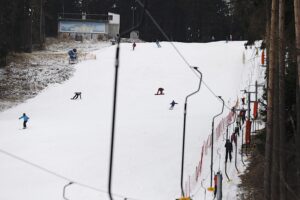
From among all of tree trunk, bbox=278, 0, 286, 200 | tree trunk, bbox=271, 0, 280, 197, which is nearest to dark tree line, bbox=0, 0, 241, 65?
tree trunk, bbox=271, 0, 280, 197

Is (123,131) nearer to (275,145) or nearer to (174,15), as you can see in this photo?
(275,145)

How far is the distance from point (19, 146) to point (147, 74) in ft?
73.7

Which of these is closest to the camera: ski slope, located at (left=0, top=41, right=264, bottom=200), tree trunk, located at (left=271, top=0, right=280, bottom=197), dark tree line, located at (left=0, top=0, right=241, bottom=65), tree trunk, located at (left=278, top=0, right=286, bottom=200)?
tree trunk, located at (left=278, top=0, right=286, bottom=200)

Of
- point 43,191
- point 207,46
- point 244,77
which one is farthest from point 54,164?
point 207,46

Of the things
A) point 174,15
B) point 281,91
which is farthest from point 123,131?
point 174,15

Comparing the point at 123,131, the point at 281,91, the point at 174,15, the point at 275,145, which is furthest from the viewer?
the point at 174,15

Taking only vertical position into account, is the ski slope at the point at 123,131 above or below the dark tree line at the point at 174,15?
below

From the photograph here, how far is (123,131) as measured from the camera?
2484 cm

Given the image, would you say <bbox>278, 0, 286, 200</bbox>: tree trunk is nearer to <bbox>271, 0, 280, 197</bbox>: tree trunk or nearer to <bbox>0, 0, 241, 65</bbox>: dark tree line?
<bbox>271, 0, 280, 197</bbox>: tree trunk

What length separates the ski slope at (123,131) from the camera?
1686 cm

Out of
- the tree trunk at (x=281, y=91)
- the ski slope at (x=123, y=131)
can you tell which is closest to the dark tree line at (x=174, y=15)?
the ski slope at (x=123, y=131)

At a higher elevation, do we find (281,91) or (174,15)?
(174,15)

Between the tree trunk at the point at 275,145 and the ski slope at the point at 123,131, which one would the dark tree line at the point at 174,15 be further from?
the tree trunk at the point at 275,145

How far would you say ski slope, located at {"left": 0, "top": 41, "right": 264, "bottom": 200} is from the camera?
16.9 meters
